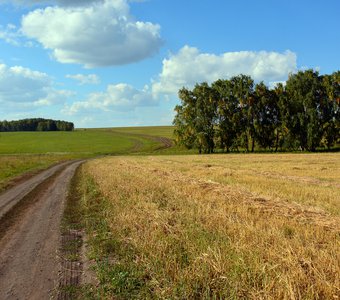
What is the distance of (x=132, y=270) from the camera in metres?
6.86

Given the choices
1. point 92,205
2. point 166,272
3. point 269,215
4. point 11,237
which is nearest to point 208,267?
point 166,272

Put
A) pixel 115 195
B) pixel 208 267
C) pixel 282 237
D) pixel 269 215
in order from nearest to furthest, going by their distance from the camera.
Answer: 1. pixel 208 267
2. pixel 282 237
3. pixel 269 215
4. pixel 115 195

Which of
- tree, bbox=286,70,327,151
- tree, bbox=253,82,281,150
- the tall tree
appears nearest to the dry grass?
tree, bbox=286,70,327,151

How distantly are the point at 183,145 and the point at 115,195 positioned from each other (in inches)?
2653

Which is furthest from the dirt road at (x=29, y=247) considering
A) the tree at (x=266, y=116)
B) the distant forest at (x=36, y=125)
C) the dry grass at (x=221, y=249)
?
the distant forest at (x=36, y=125)

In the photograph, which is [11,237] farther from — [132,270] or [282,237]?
[282,237]

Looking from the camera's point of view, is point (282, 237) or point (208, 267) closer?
point (208, 267)

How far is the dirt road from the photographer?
658cm

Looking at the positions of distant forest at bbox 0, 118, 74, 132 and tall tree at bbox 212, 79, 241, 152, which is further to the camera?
distant forest at bbox 0, 118, 74, 132

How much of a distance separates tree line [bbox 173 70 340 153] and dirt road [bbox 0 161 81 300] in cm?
6274

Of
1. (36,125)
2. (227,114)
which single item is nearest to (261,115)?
(227,114)

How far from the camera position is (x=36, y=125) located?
189 meters

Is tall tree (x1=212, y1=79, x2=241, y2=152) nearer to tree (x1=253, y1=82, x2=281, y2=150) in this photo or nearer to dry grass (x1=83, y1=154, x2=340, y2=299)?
tree (x1=253, y1=82, x2=281, y2=150)

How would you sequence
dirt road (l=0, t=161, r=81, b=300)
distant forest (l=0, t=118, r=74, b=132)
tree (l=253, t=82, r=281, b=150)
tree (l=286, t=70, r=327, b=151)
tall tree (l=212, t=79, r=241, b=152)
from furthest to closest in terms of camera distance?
distant forest (l=0, t=118, r=74, b=132) < tall tree (l=212, t=79, r=241, b=152) < tree (l=253, t=82, r=281, b=150) < tree (l=286, t=70, r=327, b=151) < dirt road (l=0, t=161, r=81, b=300)
